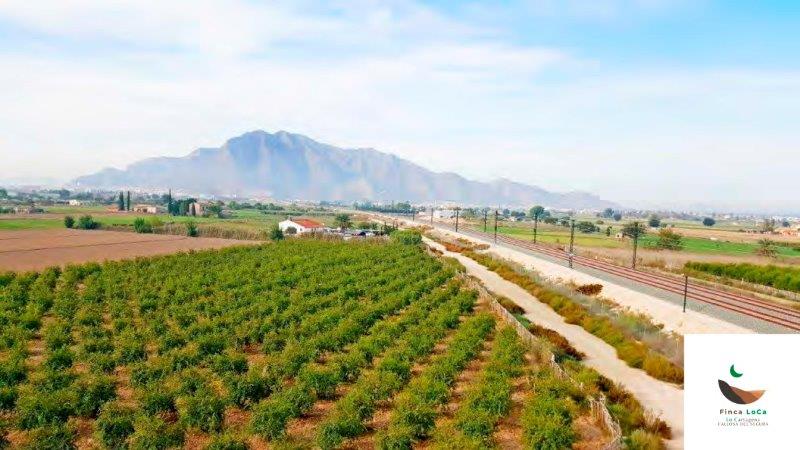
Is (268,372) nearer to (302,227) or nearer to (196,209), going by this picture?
(302,227)

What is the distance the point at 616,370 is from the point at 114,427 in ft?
64.2

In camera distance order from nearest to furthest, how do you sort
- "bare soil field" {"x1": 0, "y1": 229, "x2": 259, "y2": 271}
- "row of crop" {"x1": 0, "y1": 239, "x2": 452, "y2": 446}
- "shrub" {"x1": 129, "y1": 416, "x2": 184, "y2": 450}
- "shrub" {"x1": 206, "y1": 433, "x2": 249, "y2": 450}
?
"shrub" {"x1": 206, "y1": 433, "x2": 249, "y2": 450} → "shrub" {"x1": 129, "y1": 416, "x2": 184, "y2": 450} → "row of crop" {"x1": 0, "y1": 239, "x2": 452, "y2": 446} → "bare soil field" {"x1": 0, "y1": 229, "x2": 259, "y2": 271}

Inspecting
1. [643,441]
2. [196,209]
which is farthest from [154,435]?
[196,209]

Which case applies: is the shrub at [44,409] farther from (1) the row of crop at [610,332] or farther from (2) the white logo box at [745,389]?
(1) the row of crop at [610,332]

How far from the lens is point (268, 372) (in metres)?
20.8

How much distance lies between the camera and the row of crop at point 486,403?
50.0 ft

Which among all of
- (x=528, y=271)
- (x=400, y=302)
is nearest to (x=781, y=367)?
(x=400, y=302)

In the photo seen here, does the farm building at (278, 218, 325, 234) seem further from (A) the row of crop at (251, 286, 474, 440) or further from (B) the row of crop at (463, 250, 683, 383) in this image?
(A) the row of crop at (251, 286, 474, 440)

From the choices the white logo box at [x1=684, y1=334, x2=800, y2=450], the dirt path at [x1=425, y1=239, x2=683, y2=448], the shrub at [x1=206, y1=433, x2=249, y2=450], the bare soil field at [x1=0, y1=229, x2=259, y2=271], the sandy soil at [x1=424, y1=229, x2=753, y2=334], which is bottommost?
the bare soil field at [x1=0, y1=229, x2=259, y2=271]

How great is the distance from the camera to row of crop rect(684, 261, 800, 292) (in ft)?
167

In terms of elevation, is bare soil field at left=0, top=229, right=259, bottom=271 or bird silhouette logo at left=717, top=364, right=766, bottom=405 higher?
bird silhouette logo at left=717, top=364, right=766, bottom=405

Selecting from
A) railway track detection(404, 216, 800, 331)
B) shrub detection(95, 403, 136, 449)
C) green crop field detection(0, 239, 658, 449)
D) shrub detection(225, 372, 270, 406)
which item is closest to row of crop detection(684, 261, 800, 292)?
railway track detection(404, 216, 800, 331)

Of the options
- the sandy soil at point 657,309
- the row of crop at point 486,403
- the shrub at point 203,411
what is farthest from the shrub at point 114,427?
the sandy soil at point 657,309

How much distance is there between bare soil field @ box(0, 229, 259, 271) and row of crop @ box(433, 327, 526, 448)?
48157 mm
